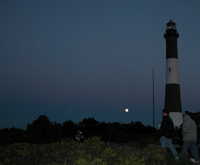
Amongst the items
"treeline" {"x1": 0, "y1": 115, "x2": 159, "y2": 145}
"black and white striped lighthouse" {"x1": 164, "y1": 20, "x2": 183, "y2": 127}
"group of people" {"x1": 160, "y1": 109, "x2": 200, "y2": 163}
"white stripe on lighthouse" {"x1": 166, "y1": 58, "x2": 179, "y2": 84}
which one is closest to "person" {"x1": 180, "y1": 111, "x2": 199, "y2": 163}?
"group of people" {"x1": 160, "y1": 109, "x2": 200, "y2": 163}

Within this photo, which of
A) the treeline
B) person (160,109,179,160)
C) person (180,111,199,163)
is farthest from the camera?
the treeline

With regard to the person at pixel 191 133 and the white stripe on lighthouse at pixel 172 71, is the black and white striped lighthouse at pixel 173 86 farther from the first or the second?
the person at pixel 191 133

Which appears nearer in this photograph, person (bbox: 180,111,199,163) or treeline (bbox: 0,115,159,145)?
person (bbox: 180,111,199,163)

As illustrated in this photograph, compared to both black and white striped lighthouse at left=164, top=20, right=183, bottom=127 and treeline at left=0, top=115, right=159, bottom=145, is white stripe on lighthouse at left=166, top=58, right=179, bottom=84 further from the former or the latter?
treeline at left=0, top=115, right=159, bottom=145

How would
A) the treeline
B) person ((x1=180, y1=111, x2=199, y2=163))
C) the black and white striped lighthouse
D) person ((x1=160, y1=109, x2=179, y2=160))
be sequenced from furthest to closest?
1. the black and white striped lighthouse
2. the treeline
3. person ((x1=180, y1=111, x2=199, y2=163))
4. person ((x1=160, y1=109, x2=179, y2=160))

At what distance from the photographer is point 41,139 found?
1827 centimetres

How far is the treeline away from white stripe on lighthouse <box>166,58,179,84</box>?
238 inches

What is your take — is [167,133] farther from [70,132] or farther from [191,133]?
[70,132]

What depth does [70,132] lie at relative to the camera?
24250mm

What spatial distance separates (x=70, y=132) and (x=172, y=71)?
1372 centimetres

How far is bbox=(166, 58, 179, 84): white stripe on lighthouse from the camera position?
1172 inches

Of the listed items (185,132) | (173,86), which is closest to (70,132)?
(173,86)

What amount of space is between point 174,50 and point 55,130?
17.9 meters

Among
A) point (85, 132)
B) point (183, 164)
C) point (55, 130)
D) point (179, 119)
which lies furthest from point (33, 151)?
point (179, 119)
